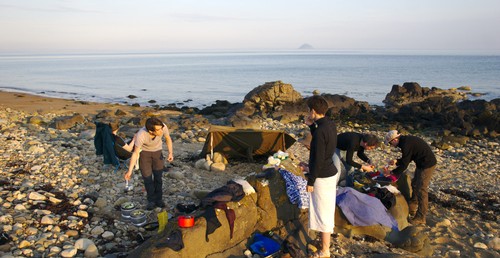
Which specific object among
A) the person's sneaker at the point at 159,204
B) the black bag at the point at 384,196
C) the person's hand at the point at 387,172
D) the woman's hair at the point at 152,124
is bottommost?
the person's sneaker at the point at 159,204

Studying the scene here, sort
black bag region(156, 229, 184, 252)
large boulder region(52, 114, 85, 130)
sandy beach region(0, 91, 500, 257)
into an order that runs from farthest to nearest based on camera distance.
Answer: large boulder region(52, 114, 85, 130)
sandy beach region(0, 91, 500, 257)
black bag region(156, 229, 184, 252)

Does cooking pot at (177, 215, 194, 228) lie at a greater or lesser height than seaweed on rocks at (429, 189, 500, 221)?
greater

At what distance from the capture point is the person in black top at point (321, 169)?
5680mm

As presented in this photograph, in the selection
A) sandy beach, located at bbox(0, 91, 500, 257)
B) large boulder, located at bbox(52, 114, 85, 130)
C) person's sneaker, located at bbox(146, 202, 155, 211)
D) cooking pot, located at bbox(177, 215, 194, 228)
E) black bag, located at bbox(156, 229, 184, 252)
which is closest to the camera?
black bag, located at bbox(156, 229, 184, 252)

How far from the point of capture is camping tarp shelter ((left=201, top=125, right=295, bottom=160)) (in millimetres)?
11562

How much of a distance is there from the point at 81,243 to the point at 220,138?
18.8 ft

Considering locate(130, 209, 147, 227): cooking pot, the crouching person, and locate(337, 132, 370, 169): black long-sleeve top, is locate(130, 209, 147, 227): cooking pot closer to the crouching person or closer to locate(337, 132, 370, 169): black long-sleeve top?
the crouching person

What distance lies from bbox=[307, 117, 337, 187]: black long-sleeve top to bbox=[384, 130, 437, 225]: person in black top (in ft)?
8.68

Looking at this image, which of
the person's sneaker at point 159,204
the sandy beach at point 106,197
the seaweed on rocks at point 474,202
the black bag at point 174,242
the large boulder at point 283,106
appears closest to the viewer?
the black bag at point 174,242

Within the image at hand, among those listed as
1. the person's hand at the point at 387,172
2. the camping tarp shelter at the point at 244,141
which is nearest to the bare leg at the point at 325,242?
the person's hand at the point at 387,172

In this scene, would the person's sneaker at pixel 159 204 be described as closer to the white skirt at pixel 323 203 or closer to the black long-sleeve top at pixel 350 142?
the white skirt at pixel 323 203

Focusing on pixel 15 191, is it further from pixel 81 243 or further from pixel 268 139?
pixel 268 139

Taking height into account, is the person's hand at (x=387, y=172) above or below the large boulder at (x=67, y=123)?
above

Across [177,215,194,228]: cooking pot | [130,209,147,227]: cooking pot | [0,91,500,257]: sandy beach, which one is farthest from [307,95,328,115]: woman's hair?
[130,209,147,227]: cooking pot
